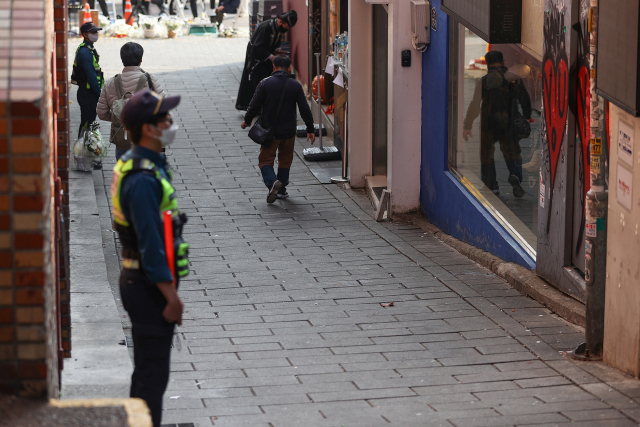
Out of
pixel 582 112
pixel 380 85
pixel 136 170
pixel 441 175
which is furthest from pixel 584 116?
pixel 380 85

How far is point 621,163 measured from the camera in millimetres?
5605

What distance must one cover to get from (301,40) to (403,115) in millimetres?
7309

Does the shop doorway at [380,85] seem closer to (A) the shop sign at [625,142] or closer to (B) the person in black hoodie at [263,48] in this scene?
(B) the person in black hoodie at [263,48]

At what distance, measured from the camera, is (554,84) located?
728 centimetres

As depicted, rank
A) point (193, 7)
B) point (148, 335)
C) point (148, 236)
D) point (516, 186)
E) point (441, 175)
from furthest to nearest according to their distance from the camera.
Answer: point (193, 7) → point (441, 175) → point (516, 186) → point (148, 335) → point (148, 236)

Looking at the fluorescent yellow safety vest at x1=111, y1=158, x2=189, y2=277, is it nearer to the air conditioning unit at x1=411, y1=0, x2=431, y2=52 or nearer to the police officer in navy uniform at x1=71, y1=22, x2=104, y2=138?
the air conditioning unit at x1=411, y1=0, x2=431, y2=52

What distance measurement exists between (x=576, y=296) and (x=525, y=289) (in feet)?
2.00

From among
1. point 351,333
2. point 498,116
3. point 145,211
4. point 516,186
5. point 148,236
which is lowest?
point 351,333

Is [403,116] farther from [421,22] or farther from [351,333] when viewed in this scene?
[351,333]

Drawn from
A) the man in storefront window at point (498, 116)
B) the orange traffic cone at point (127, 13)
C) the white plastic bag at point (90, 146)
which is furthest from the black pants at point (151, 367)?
the orange traffic cone at point (127, 13)

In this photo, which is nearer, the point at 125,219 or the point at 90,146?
the point at 125,219

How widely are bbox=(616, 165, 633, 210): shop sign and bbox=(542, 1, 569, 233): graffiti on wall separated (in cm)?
148

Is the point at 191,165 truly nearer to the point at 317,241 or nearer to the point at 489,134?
the point at 317,241

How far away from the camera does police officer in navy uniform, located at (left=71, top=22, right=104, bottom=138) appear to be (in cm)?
1202
